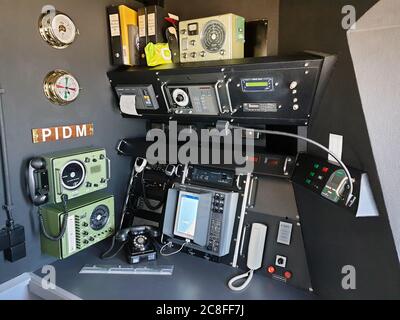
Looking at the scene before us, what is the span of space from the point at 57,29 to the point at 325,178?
1523mm

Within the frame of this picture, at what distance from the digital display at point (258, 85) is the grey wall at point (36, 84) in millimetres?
955

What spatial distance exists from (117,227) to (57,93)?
3.32 feet

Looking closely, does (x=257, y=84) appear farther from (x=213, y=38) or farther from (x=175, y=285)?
(x=175, y=285)

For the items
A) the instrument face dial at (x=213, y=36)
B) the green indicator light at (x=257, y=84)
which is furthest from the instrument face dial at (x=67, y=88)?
the green indicator light at (x=257, y=84)

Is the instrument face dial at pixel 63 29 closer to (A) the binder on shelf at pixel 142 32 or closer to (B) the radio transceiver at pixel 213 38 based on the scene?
(A) the binder on shelf at pixel 142 32

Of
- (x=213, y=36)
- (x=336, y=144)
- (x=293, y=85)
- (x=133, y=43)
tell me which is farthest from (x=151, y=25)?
(x=336, y=144)

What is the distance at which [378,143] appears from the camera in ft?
3.27

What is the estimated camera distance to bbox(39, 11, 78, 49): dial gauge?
5.31 ft

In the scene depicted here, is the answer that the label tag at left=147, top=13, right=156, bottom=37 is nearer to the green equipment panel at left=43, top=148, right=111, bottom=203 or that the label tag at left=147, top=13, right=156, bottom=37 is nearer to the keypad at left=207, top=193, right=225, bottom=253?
the green equipment panel at left=43, top=148, right=111, bottom=203

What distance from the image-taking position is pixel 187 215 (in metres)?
1.87

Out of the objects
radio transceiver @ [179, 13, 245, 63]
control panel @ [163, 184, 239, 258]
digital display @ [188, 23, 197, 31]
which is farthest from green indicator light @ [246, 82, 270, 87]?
control panel @ [163, 184, 239, 258]
